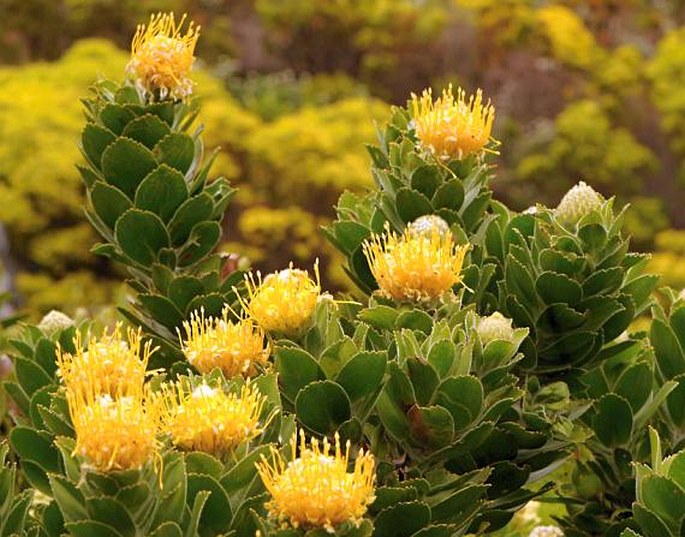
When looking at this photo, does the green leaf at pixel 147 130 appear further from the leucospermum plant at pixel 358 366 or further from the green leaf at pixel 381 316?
the green leaf at pixel 381 316

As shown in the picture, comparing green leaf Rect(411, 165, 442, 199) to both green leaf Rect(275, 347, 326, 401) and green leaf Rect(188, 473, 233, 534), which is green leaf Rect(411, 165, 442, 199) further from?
green leaf Rect(188, 473, 233, 534)

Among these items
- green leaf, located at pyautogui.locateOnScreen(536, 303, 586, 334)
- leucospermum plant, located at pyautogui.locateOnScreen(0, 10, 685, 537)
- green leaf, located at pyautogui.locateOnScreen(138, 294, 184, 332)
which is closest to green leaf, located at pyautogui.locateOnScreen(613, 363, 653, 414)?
leucospermum plant, located at pyautogui.locateOnScreen(0, 10, 685, 537)

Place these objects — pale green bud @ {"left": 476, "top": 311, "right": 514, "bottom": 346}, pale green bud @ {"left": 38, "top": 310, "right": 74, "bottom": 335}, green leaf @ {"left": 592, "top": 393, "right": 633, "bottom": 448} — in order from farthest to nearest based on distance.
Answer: pale green bud @ {"left": 38, "top": 310, "right": 74, "bottom": 335}, green leaf @ {"left": 592, "top": 393, "right": 633, "bottom": 448}, pale green bud @ {"left": 476, "top": 311, "right": 514, "bottom": 346}

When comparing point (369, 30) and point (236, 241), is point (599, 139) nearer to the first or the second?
point (369, 30)

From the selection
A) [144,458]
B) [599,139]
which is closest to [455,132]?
[144,458]

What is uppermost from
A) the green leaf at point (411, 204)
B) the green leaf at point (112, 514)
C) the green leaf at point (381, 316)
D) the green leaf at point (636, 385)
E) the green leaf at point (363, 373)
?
the green leaf at point (411, 204)

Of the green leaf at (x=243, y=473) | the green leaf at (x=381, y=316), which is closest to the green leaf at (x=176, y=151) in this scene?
the green leaf at (x=381, y=316)

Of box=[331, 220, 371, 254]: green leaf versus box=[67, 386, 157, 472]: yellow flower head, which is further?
box=[331, 220, 371, 254]: green leaf

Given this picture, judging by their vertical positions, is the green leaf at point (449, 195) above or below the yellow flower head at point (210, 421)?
above

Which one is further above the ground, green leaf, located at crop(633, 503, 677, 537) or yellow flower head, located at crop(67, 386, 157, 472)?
yellow flower head, located at crop(67, 386, 157, 472)

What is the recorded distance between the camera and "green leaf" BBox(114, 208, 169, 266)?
1752mm

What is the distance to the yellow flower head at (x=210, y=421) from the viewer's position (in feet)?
4.08

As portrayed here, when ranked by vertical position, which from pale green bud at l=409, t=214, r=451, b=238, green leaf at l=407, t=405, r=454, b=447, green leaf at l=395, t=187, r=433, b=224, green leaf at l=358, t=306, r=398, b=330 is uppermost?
green leaf at l=395, t=187, r=433, b=224

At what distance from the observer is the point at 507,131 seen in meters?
16.4
